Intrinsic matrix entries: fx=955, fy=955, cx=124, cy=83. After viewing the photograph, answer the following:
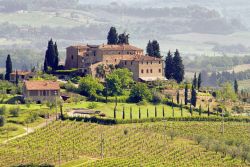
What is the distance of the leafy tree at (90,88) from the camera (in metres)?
113

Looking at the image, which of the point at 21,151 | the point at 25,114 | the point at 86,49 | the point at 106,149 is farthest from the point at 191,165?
the point at 86,49

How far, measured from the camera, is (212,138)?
95.2 metres

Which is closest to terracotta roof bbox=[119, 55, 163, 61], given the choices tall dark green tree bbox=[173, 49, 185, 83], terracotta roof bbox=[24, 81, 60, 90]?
tall dark green tree bbox=[173, 49, 185, 83]

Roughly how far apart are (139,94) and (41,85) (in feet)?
38.0

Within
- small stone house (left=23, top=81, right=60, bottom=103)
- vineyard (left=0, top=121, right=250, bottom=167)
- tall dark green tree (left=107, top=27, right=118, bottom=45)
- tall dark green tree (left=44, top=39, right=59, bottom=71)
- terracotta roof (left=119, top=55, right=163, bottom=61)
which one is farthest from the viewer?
tall dark green tree (left=107, top=27, right=118, bottom=45)

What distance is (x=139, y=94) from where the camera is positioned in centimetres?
11244

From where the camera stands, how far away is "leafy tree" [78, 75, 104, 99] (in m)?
113

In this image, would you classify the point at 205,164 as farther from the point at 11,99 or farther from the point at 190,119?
the point at 11,99

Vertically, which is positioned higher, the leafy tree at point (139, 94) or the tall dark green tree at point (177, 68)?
the tall dark green tree at point (177, 68)

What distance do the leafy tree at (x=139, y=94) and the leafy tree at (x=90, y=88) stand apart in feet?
12.9

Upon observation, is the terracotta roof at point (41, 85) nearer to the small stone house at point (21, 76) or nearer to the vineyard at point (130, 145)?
the small stone house at point (21, 76)

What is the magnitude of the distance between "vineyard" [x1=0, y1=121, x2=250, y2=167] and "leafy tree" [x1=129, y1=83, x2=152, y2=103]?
1058 centimetres

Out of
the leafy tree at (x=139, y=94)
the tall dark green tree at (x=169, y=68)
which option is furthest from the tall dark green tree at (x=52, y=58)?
the leafy tree at (x=139, y=94)

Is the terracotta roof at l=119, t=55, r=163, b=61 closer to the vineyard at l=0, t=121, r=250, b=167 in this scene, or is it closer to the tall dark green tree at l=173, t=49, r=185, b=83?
the tall dark green tree at l=173, t=49, r=185, b=83
